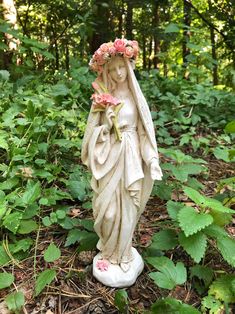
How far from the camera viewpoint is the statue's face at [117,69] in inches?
83.0

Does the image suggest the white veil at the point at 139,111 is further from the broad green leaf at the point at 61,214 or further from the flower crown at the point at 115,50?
the broad green leaf at the point at 61,214

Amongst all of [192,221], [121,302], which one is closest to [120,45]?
→ [192,221]

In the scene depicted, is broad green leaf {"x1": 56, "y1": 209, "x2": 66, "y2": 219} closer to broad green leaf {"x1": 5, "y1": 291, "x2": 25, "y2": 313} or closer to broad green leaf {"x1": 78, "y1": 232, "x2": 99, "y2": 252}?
broad green leaf {"x1": 78, "y1": 232, "x2": 99, "y2": 252}

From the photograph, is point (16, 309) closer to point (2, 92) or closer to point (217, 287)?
point (217, 287)

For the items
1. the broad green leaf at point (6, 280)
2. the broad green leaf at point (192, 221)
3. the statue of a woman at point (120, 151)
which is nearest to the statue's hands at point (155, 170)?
the statue of a woman at point (120, 151)

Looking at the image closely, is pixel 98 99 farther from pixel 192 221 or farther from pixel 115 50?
pixel 192 221

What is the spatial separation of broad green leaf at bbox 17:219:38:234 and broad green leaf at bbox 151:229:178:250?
2.80ft

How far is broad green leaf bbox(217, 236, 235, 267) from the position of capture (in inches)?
84.4

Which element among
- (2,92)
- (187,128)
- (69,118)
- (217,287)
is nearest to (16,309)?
(217,287)

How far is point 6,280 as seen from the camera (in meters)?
2.20

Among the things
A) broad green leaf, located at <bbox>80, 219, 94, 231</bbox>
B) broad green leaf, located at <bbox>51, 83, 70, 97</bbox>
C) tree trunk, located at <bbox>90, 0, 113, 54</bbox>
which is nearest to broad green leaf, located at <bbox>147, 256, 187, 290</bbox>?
broad green leaf, located at <bbox>80, 219, 94, 231</bbox>

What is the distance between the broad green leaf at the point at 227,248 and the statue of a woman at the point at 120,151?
542 mm

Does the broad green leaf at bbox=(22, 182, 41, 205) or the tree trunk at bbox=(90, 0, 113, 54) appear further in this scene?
the tree trunk at bbox=(90, 0, 113, 54)

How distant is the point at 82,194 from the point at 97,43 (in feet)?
14.5
